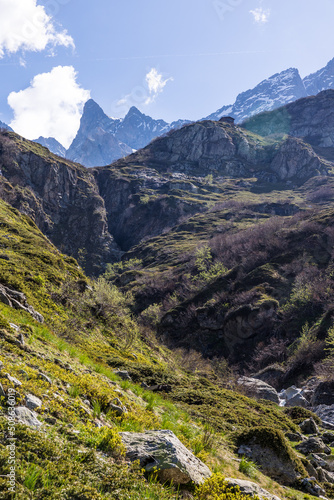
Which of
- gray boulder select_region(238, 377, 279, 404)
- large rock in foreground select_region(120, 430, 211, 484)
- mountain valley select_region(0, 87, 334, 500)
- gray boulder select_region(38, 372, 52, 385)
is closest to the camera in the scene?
mountain valley select_region(0, 87, 334, 500)

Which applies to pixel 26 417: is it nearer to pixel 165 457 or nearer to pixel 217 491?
pixel 165 457

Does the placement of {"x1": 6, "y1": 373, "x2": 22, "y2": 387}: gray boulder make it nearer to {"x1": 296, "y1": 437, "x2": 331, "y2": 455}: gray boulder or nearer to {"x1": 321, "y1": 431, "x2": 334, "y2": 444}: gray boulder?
{"x1": 296, "y1": 437, "x2": 331, "y2": 455}: gray boulder

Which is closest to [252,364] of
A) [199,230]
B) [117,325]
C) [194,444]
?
[117,325]

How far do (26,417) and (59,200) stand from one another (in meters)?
182

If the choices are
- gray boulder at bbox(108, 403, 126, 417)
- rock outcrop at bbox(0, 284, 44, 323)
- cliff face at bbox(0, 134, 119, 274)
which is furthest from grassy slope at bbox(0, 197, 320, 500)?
cliff face at bbox(0, 134, 119, 274)

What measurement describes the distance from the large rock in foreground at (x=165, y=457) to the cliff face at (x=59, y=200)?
14671cm

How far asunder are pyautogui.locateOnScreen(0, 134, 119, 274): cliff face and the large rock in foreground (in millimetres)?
146707

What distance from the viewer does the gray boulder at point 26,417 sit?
4988 millimetres

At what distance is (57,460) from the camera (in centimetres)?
Result: 451

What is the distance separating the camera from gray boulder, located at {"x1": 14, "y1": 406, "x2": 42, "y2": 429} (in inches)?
196

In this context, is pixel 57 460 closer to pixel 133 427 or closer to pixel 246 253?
pixel 133 427

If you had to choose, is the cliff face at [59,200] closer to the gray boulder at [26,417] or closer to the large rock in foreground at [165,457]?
the gray boulder at [26,417]

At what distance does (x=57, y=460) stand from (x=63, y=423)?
120 cm

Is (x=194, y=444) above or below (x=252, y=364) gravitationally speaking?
above
